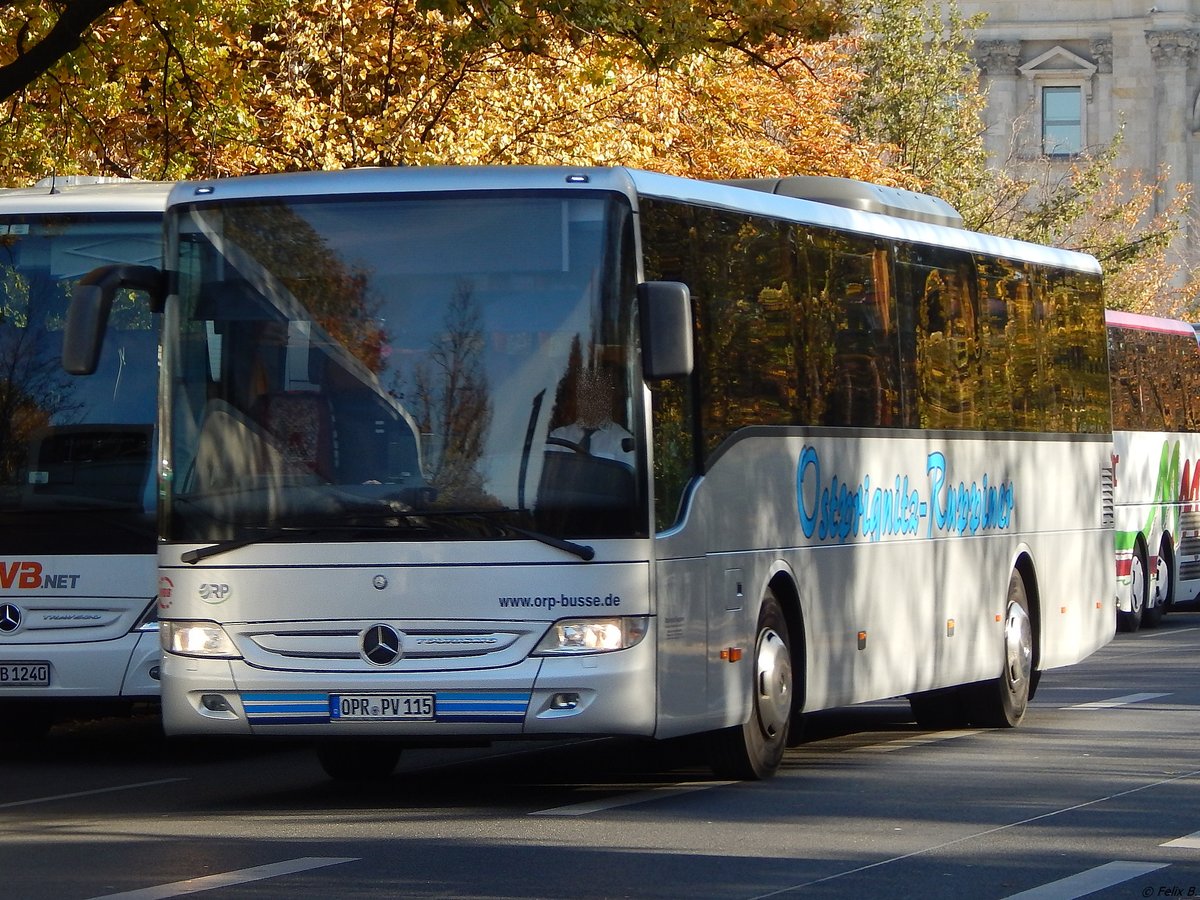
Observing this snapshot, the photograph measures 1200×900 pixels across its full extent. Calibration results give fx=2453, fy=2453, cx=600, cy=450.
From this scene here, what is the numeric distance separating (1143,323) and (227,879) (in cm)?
2347

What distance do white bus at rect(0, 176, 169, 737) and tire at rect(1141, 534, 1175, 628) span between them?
1725 cm

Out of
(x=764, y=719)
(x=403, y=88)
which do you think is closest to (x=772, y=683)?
(x=764, y=719)

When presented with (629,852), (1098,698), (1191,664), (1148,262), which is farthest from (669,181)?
(1148,262)

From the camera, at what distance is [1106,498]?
59.2ft

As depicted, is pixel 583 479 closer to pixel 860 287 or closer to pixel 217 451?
pixel 217 451

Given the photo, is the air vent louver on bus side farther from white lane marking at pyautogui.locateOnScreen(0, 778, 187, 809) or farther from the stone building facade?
the stone building facade

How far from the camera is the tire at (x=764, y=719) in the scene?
12055 millimetres

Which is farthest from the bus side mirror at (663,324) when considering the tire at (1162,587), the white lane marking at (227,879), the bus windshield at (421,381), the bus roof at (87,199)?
the tire at (1162,587)

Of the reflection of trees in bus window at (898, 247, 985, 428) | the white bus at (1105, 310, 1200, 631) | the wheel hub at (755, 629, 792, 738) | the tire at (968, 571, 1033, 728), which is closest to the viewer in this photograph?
the wheel hub at (755, 629, 792, 738)

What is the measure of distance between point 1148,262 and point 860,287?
3799 cm

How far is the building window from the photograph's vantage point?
221 ft

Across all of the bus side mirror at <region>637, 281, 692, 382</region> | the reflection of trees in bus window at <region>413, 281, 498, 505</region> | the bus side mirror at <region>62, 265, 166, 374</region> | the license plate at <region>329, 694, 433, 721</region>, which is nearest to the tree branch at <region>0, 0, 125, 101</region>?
the bus side mirror at <region>62, 265, 166, 374</region>

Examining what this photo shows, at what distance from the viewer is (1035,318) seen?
16.7 metres

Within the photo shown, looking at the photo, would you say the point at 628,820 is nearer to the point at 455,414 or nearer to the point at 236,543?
the point at 455,414
